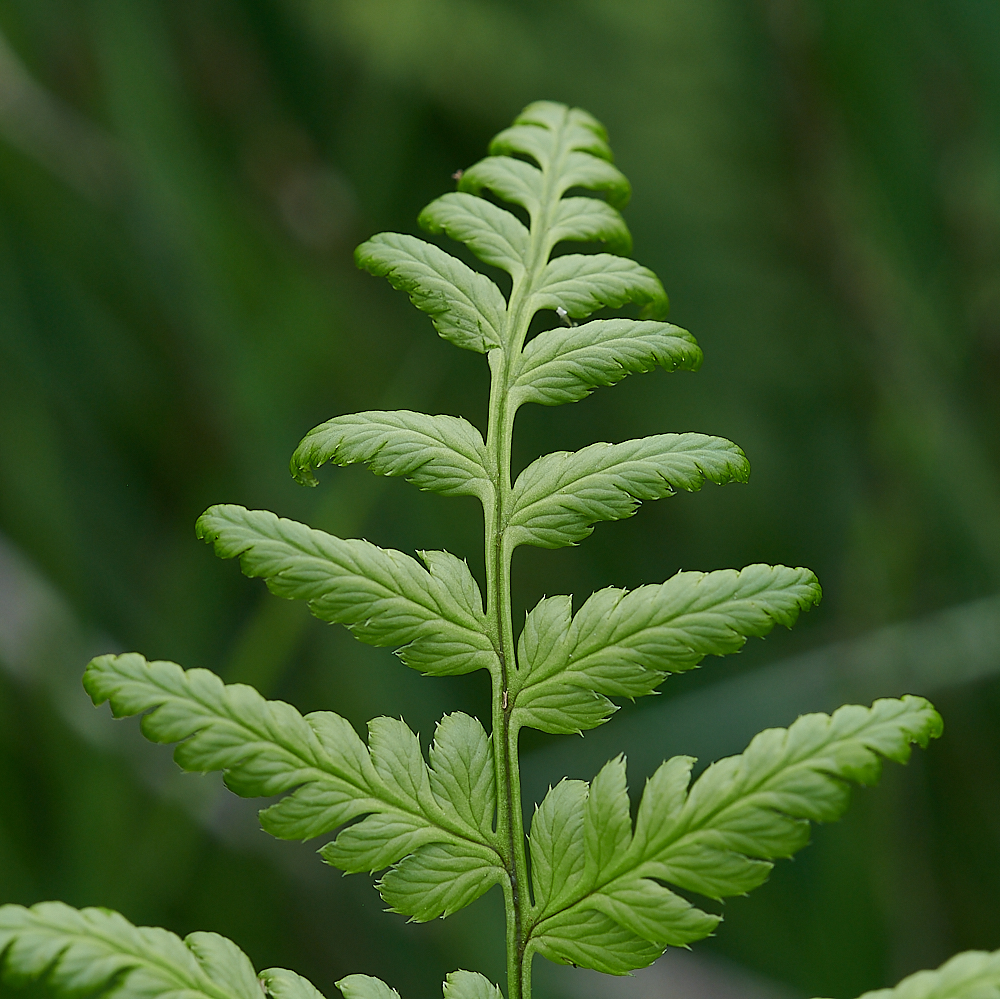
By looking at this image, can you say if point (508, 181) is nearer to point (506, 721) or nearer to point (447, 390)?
point (506, 721)

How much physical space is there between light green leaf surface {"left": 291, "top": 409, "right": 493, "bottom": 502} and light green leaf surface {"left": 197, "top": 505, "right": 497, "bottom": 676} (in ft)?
0.17

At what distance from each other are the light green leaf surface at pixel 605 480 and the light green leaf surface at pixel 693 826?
17 centimetres

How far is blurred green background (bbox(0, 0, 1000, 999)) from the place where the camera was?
7.00ft

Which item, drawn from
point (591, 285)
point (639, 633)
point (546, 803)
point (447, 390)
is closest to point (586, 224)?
point (591, 285)

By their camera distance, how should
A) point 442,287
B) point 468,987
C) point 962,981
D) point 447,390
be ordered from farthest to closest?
1. point 447,390
2. point 442,287
3. point 468,987
4. point 962,981

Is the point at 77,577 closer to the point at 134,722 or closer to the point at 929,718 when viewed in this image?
the point at 134,722

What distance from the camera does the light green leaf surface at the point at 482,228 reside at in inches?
33.3

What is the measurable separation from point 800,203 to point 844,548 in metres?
0.85

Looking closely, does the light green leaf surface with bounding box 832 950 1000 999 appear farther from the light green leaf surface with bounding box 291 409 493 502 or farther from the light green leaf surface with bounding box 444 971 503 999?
the light green leaf surface with bounding box 291 409 493 502

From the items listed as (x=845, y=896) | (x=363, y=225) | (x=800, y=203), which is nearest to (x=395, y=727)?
(x=845, y=896)

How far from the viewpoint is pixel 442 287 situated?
2.67 feet

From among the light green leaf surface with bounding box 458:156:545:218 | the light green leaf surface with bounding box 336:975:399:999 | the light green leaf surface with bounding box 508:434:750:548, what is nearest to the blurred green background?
the light green leaf surface with bounding box 458:156:545:218

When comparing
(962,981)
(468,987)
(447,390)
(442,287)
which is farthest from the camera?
(447,390)

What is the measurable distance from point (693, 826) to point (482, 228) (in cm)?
48
